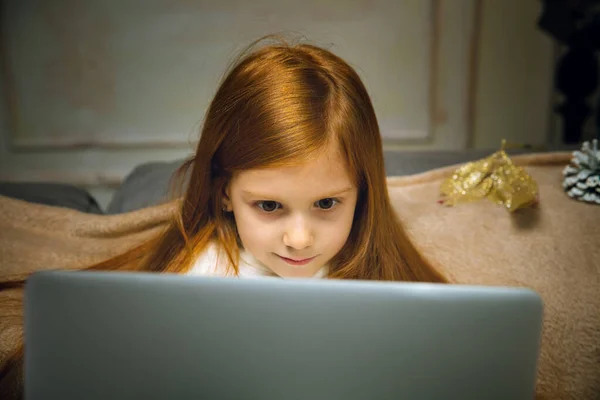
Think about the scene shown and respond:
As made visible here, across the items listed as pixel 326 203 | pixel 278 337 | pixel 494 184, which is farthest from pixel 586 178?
pixel 278 337

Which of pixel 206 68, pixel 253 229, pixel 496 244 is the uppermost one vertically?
pixel 206 68

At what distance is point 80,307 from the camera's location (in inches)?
17.7

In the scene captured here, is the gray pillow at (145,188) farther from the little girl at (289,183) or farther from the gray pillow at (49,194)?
the little girl at (289,183)

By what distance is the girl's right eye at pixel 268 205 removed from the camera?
2.42 feet

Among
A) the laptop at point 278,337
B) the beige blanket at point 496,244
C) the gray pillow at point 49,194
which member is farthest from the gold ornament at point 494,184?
the gray pillow at point 49,194

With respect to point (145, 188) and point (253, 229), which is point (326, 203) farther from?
point (145, 188)

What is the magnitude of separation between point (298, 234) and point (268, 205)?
7 centimetres

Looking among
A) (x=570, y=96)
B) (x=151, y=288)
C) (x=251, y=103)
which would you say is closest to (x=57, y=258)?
(x=251, y=103)

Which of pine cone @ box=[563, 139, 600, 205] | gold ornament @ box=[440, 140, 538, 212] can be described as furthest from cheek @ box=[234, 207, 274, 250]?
pine cone @ box=[563, 139, 600, 205]

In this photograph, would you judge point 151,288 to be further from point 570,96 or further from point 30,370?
point 570,96

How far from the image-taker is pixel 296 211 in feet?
2.34

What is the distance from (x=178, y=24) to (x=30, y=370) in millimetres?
1497

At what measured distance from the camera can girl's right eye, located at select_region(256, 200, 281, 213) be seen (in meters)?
0.74

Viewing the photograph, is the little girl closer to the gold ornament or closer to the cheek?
the cheek
